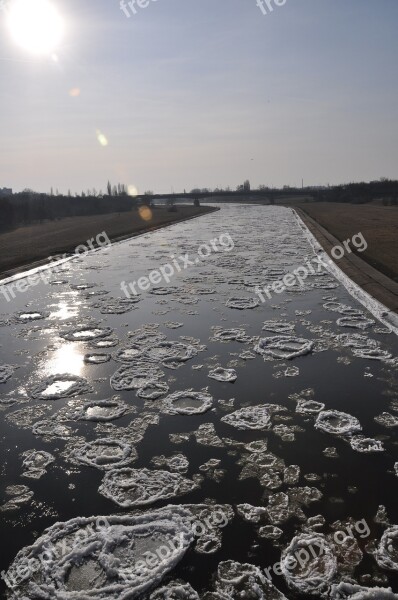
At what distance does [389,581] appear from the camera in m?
2.81

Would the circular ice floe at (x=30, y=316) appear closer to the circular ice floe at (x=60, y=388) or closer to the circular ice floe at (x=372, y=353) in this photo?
the circular ice floe at (x=60, y=388)

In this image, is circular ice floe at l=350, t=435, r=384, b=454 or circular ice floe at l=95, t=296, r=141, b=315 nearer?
circular ice floe at l=350, t=435, r=384, b=454

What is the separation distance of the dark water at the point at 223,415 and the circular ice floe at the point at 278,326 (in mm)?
176

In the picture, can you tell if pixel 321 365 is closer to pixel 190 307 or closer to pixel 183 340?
pixel 183 340

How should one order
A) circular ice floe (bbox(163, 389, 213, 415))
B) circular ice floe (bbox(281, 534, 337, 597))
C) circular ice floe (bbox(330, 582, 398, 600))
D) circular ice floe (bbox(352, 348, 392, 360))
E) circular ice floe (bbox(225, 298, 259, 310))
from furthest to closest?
circular ice floe (bbox(225, 298, 259, 310)) → circular ice floe (bbox(352, 348, 392, 360)) → circular ice floe (bbox(163, 389, 213, 415)) → circular ice floe (bbox(281, 534, 337, 597)) → circular ice floe (bbox(330, 582, 398, 600))

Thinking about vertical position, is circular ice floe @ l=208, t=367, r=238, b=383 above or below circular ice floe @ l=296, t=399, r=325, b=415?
above

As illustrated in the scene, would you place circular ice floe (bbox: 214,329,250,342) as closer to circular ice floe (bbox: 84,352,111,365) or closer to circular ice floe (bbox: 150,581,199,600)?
circular ice floe (bbox: 84,352,111,365)

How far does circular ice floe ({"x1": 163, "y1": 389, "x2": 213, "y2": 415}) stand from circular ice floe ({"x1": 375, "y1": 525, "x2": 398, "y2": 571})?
2296mm

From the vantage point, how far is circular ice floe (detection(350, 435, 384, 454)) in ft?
13.9

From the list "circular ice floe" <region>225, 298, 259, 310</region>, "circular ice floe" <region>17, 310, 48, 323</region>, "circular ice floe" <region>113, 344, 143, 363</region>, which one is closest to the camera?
"circular ice floe" <region>113, 344, 143, 363</region>

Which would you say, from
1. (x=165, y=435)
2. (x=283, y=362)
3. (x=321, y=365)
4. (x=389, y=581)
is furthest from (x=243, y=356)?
(x=389, y=581)

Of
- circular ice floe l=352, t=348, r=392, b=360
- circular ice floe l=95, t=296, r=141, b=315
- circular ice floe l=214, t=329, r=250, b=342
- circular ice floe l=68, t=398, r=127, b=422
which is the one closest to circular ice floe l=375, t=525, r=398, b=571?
circular ice floe l=68, t=398, r=127, b=422
